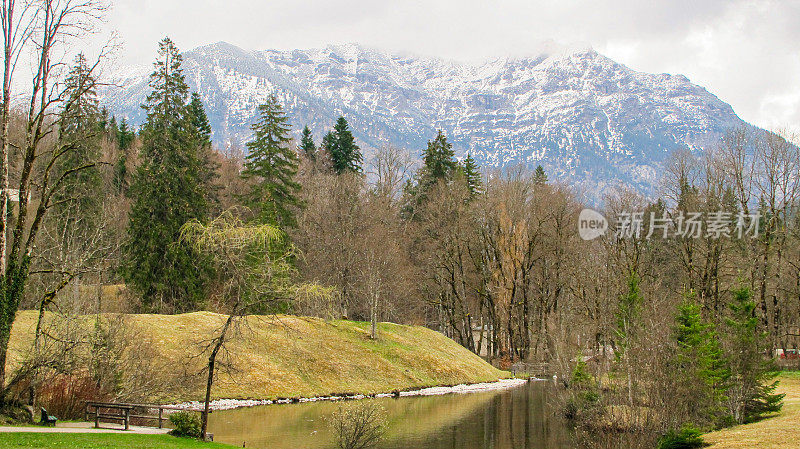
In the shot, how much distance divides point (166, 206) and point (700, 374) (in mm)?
34269

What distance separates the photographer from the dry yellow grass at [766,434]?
18.4 metres

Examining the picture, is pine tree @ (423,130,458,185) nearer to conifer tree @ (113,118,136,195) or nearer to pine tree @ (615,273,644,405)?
conifer tree @ (113,118,136,195)

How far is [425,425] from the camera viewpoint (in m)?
27.5

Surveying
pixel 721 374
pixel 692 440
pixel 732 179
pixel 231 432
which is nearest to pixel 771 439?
pixel 692 440

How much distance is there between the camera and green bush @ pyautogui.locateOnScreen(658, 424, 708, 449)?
19.9 m

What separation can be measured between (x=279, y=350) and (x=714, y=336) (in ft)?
78.9

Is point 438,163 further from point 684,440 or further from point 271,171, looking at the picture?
point 684,440

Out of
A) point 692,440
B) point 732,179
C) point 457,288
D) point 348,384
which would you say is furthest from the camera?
point 457,288

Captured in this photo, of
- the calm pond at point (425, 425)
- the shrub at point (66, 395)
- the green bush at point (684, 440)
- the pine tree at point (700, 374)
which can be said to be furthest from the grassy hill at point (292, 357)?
the pine tree at point (700, 374)

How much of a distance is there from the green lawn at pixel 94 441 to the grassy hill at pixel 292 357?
8.40 m

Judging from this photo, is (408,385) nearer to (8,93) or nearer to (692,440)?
(692,440)

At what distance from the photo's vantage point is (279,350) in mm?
39312

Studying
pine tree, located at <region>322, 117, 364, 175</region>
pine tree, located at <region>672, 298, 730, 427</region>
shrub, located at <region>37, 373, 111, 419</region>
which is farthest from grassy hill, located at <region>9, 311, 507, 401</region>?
pine tree, located at <region>322, 117, 364, 175</region>

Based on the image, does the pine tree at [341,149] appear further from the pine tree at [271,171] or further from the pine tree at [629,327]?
the pine tree at [629,327]
